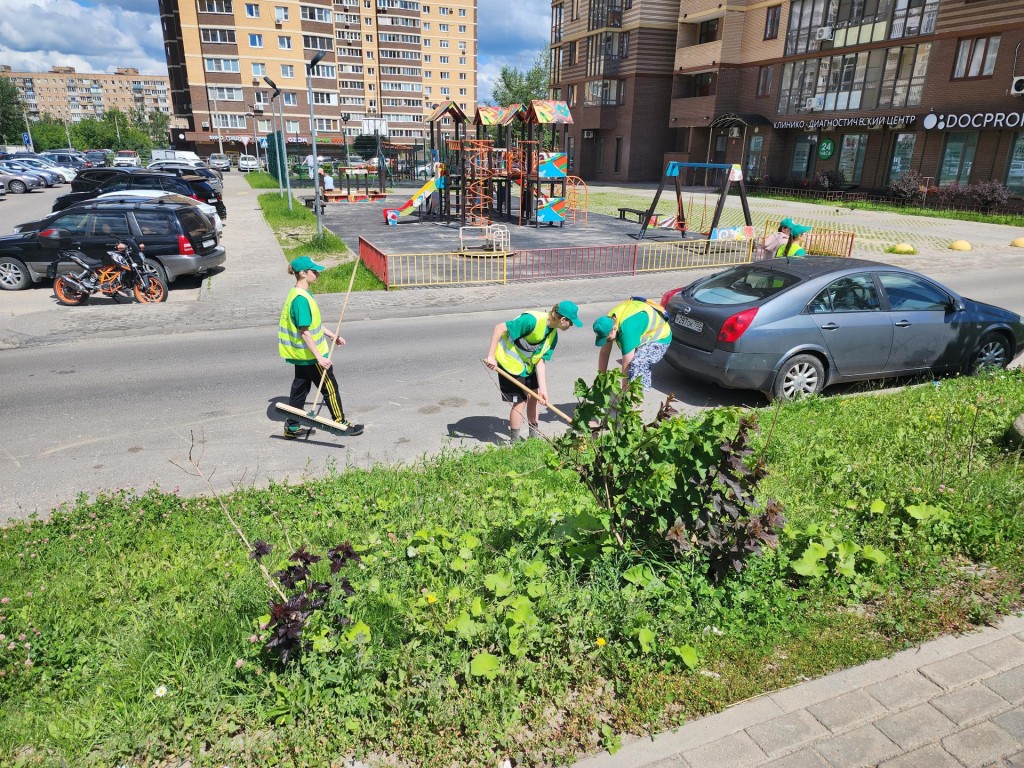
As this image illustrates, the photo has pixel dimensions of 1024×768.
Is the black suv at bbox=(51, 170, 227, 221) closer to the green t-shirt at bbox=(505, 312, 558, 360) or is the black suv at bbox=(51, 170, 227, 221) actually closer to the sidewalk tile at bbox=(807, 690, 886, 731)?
the green t-shirt at bbox=(505, 312, 558, 360)

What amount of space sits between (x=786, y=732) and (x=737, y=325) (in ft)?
16.0

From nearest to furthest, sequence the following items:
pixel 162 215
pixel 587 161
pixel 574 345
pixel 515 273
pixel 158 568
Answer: pixel 158 568, pixel 574 345, pixel 162 215, pixel 515 273, pixel 587 161

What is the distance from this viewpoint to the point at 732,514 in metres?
3.49

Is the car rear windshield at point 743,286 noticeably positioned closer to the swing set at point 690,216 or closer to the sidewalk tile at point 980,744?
the sidewalk tile at point 980,744

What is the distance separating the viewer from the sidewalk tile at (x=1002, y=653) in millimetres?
3369

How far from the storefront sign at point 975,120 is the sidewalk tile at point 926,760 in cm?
3212

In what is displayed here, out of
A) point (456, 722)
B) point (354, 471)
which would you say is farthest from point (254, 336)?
point (456, 722)

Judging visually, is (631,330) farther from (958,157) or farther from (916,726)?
(958,157)

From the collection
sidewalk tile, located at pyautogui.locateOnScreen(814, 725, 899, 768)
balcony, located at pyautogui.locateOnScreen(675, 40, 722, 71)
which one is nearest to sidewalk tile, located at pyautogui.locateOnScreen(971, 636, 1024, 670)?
sidewalk tile, located at pyautogui.locateOnScreen(814, 725, 899, 768)

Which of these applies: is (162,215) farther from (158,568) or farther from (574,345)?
(158,568)

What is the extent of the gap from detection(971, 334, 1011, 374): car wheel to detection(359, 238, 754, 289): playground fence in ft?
26.4

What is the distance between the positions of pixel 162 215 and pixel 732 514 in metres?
13.6

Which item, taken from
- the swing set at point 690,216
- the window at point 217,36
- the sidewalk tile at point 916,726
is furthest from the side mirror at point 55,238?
the window at point 217,36

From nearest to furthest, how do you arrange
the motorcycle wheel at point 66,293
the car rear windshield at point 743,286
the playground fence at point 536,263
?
1. the car rear windshield at point 743,286
2. the motorcycle wheel at point 66,293
3. the playground fence at point 536,263
